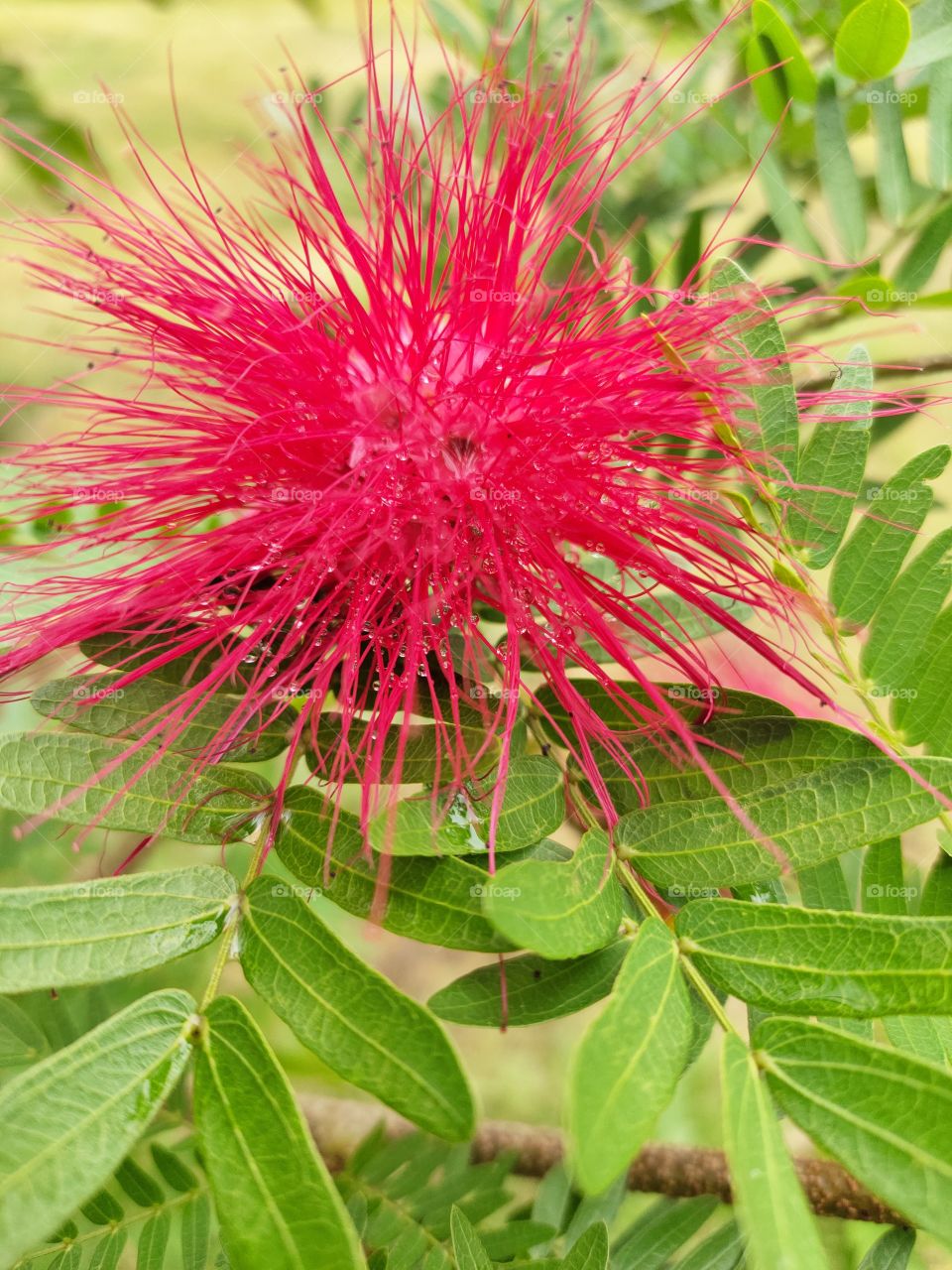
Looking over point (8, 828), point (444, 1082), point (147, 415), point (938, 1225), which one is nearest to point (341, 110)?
point (147, 415)

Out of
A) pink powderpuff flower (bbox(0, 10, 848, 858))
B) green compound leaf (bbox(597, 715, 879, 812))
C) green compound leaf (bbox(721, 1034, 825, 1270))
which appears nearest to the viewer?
green compound leaf (bbox(721, 1034, 825, 1270))

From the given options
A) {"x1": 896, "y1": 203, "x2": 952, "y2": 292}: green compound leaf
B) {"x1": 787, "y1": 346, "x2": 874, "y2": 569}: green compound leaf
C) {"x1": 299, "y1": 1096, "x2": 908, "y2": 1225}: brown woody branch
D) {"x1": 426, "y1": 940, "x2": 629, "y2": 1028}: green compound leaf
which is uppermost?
{"x1": 896, "y1": 203, "x2": 952, "y2": 292}: green compound leaf

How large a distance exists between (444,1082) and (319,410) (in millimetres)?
528

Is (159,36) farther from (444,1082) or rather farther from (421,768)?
(444,1082)

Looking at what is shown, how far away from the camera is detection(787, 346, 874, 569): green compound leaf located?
2.78 ft

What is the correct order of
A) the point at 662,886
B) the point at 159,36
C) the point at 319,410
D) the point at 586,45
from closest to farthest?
the point at 662,886
the point at 319,410
the point at 586,45
the point at 159,36

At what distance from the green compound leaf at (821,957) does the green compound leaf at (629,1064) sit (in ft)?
0.11

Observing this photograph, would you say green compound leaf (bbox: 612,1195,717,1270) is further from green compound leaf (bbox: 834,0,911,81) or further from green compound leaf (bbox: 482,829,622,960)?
green compound leaf (bbox: 834,0,911,81)

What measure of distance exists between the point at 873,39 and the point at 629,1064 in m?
0.97

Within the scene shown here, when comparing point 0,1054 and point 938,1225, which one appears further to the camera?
point 0,1054

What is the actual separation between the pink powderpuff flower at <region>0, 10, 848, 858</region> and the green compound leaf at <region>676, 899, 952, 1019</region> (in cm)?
14

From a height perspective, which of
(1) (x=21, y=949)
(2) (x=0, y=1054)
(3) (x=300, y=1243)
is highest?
(1) (x=21, y=949)

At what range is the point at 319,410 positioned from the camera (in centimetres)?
87

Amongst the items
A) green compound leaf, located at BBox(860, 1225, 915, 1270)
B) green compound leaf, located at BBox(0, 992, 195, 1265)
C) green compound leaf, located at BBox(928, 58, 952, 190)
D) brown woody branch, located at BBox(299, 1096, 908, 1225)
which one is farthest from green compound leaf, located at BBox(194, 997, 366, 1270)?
green compound leaf, located at BBox(928, 58, 952, 190)
